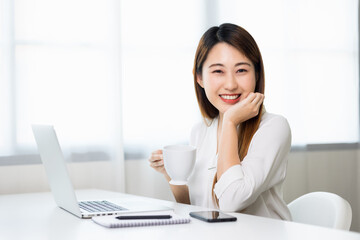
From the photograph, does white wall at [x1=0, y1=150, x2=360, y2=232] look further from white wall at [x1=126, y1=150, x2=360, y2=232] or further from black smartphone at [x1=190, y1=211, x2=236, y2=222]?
black smartphone at [x1=190, y1=211, x2=236, y2=222]

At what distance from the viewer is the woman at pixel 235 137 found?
4.84 ft

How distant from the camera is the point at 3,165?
2.09 meters

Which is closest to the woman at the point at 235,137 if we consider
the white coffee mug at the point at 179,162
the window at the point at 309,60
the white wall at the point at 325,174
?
the white coffee mug at the point at 179,162

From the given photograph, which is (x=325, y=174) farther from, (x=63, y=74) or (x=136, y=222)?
(x=136, y=222)

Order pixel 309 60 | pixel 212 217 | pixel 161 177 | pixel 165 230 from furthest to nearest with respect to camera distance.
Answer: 1. pixel 309 60
2. pixel 161 177
3. pixel 212 217
4. pixel 165 230

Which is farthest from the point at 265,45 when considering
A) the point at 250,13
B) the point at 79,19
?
the point at 79,19

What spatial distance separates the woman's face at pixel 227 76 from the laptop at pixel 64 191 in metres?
0.52

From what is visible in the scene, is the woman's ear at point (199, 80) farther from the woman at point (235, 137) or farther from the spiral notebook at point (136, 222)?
the spiral notebook at point (136, 222)

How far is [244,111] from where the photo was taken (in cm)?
159

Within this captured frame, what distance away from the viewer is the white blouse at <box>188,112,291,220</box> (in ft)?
4.74

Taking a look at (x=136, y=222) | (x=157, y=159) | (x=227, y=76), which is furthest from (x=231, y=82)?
(x=136, y=222)

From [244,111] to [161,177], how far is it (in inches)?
36.1

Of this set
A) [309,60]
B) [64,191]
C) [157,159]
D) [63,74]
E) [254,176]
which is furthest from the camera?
[309,60]

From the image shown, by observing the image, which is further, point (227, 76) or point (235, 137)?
point (227, 76)
